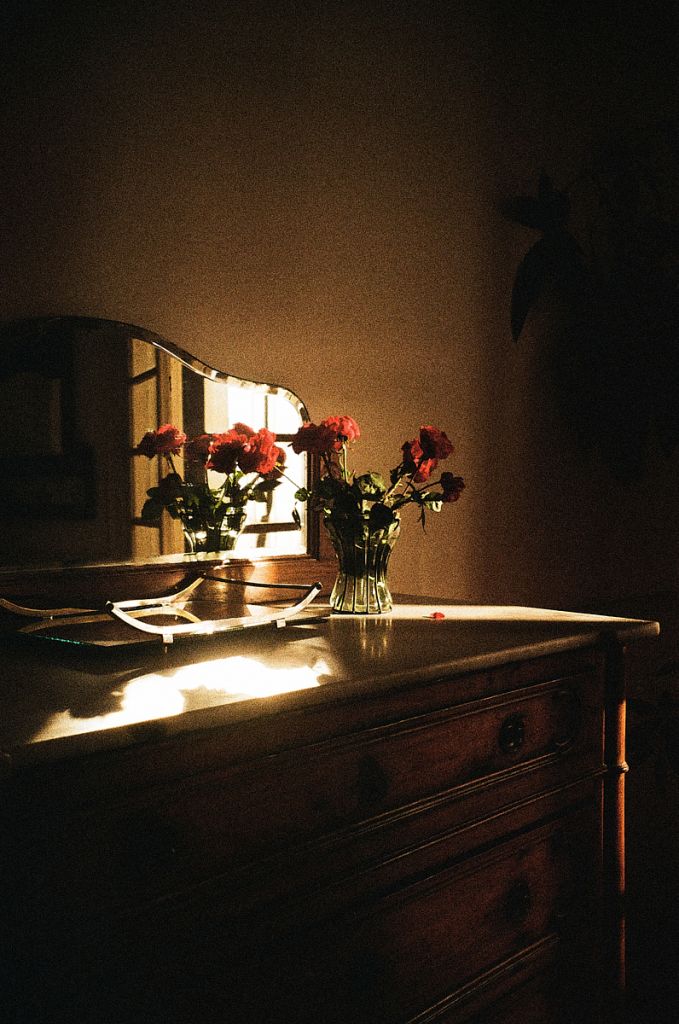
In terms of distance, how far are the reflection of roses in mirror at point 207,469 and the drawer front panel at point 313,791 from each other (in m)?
0.66

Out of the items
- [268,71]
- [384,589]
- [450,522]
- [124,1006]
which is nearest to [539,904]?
[384,589]

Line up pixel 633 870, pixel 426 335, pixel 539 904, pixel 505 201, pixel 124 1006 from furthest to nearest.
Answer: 1. pixel 633 870
2. pixel 505 201
3. pixel 426 335
4. pixel 539 904
5. pixel 124 1006

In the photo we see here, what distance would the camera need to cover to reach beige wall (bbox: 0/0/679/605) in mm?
1587

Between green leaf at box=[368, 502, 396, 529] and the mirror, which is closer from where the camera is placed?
the mirror

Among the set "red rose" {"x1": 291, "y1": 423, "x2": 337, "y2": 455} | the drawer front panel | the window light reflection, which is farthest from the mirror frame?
the drawer front panel

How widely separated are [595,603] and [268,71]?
186 centimetres

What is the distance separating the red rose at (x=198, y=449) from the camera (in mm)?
1647

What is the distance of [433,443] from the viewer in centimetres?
162

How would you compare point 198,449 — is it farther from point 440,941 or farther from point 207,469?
point 440,941

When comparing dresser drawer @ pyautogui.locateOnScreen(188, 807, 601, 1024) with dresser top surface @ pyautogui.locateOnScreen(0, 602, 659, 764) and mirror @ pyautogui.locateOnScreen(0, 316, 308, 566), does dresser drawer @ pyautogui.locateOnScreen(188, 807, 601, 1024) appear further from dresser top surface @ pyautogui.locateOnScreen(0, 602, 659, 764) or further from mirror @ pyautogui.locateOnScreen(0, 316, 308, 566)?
mirror @ pyautogui.locateOnScreen(0, 316, 308, 566)

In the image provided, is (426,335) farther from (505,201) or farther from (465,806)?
(465,806)

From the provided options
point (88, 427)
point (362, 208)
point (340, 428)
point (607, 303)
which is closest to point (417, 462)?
point (340, 428)

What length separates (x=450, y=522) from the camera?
2291mm

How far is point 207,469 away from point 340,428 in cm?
28
